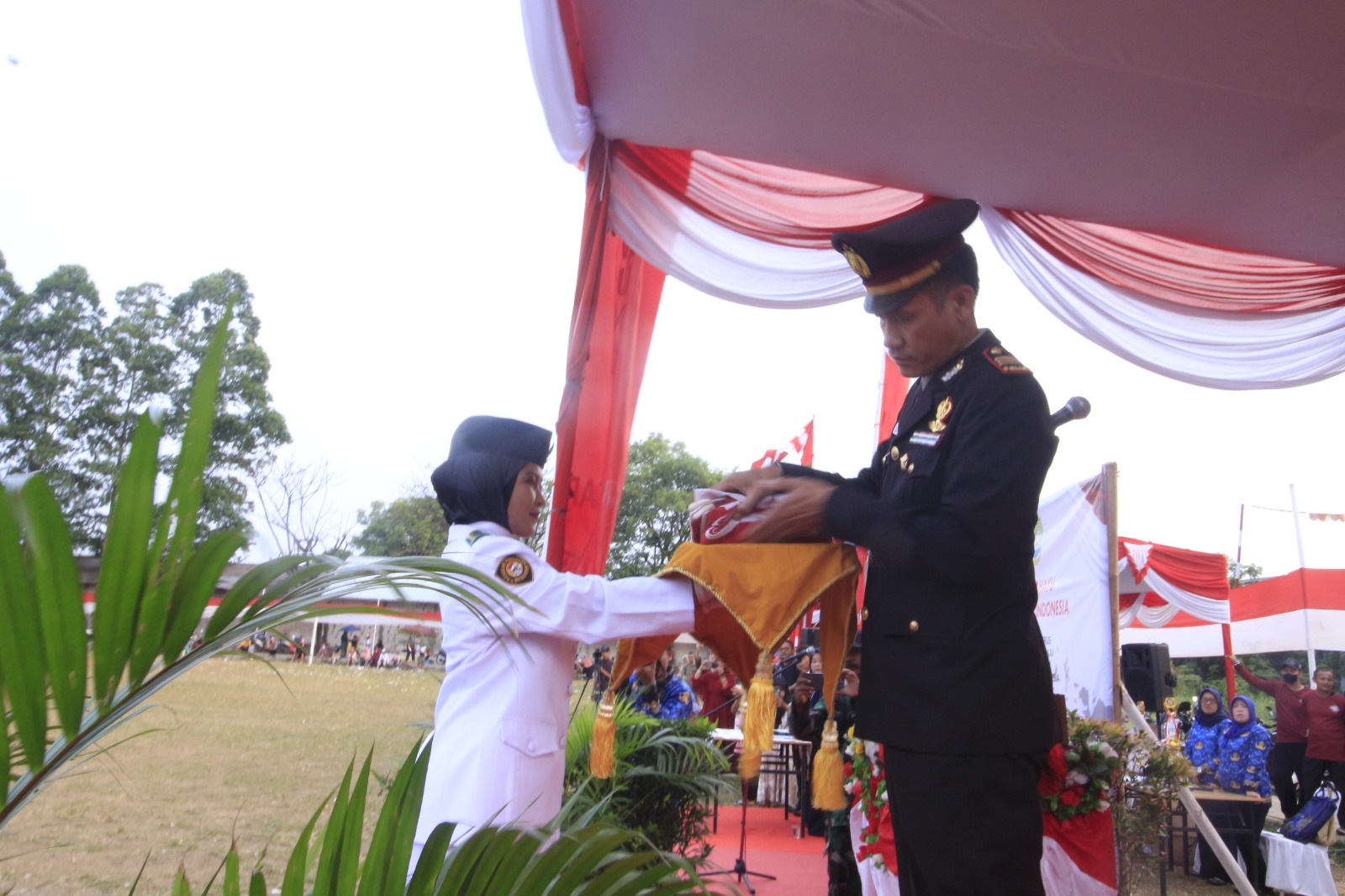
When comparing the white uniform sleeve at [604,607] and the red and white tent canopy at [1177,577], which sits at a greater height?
the red and white tent canopy at [1177,577]

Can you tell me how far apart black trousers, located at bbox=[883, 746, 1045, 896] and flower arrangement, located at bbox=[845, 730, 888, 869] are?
66 centimetres

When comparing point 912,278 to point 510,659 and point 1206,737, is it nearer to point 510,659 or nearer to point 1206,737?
point 510,659

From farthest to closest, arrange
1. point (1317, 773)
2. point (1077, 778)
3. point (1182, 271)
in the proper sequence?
1. point (1317, 773)
2. point (1182, 271)
3. point (1077, 778)

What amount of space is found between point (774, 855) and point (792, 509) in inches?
264

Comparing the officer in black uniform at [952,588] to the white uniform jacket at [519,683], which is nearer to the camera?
the officer in black uniform at [952,588]

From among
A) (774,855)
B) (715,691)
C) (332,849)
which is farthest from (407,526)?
(332,849)

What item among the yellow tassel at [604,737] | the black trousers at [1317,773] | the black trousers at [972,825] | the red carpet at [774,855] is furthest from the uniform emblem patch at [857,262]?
the black trousers at [1317,773]

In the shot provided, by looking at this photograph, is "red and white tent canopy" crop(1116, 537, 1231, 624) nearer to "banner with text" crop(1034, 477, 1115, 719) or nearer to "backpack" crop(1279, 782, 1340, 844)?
"backpack" crop(1279, 782, 1340, 844)

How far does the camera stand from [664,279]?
3941mm

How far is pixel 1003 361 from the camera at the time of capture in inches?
76.4

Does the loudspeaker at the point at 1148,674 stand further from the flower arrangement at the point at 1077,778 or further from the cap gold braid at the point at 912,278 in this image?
the cap gold braid at the point at 912,278

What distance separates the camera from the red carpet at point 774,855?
6457mm

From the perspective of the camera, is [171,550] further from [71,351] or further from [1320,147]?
[71,351]

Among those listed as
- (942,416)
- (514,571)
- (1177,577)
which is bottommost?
(514,571)
